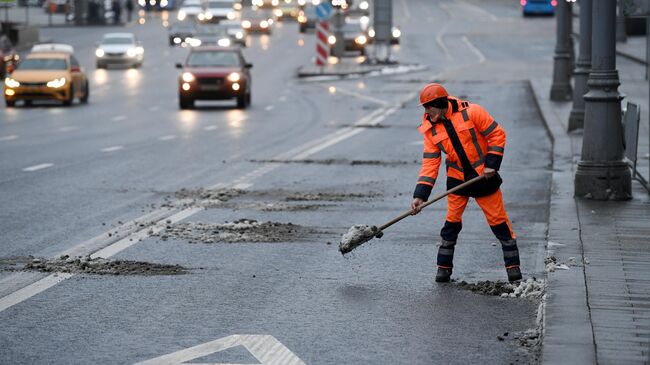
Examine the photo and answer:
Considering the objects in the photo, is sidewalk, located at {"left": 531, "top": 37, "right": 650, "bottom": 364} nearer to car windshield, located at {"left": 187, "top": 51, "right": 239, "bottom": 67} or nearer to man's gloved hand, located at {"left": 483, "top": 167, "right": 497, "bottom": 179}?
man's gloved hand, located at {"left": 483, "top": 167, "right": 497, "bottom": 179}

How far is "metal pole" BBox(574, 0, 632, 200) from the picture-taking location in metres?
16.2

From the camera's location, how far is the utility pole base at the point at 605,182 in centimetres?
1606

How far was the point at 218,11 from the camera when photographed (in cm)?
9875

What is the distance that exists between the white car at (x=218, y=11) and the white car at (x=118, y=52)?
3206 centimetres

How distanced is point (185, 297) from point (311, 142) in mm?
16959

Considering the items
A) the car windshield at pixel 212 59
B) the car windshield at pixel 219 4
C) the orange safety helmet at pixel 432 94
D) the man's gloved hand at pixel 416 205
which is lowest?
the car windshield at pixel 219 4

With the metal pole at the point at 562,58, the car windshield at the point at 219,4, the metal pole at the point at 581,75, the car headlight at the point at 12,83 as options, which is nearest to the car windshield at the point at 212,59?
→ the car headlight at the point at 12,83

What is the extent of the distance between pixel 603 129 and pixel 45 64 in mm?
27852

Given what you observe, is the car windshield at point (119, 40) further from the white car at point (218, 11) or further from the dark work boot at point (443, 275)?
the dark work boot at point (443, 275)

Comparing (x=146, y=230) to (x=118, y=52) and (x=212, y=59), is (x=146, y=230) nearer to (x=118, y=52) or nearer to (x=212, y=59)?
(x=212, y=59)

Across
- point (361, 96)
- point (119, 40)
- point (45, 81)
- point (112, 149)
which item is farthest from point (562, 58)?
point (119, 40)

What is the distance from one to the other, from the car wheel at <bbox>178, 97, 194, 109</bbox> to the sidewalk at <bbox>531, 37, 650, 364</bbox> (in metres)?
21.9

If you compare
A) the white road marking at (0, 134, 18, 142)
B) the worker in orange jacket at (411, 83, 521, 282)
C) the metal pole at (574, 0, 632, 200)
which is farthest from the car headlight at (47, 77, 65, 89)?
the worker in orange jacket at (411, 83, 521, 282)

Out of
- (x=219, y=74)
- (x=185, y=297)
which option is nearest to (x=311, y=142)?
(x=219, y=74)
